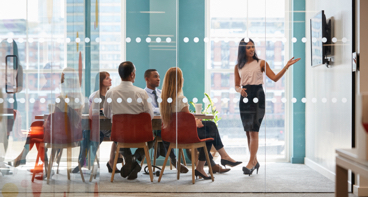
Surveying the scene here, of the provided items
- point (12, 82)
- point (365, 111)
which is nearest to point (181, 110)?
point (12, 82)

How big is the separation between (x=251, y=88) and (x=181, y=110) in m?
0.75

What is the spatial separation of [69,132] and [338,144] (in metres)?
2.59

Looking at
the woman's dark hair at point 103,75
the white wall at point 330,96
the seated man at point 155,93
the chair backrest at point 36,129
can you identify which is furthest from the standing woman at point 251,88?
the chair backrest at point 36,129

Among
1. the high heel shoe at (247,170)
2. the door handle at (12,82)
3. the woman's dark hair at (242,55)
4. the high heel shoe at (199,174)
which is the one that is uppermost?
the woman's dark hair at (242,55)

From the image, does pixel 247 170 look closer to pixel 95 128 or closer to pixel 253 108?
pixel 253 108

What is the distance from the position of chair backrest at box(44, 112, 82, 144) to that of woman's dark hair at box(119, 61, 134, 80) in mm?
670

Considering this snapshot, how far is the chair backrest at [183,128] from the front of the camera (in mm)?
2957

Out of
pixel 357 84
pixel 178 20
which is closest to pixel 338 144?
pixel 357 84

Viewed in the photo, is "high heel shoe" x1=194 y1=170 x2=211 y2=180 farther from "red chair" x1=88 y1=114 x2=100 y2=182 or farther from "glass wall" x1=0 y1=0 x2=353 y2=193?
"red chair" x1=88 y1=114 x2=100 y2=182

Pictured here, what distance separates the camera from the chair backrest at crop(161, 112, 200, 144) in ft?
9.70

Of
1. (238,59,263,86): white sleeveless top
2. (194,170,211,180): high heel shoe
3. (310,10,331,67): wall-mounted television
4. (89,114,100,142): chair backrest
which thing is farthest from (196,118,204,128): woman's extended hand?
(310,10,331,67): wall-mounted television

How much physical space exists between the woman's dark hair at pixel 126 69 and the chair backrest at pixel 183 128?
0.61 m

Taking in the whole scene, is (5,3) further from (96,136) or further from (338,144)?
(338,144)

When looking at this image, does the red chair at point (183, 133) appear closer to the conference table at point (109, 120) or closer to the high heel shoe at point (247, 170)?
the conference table at point (109, 120)
